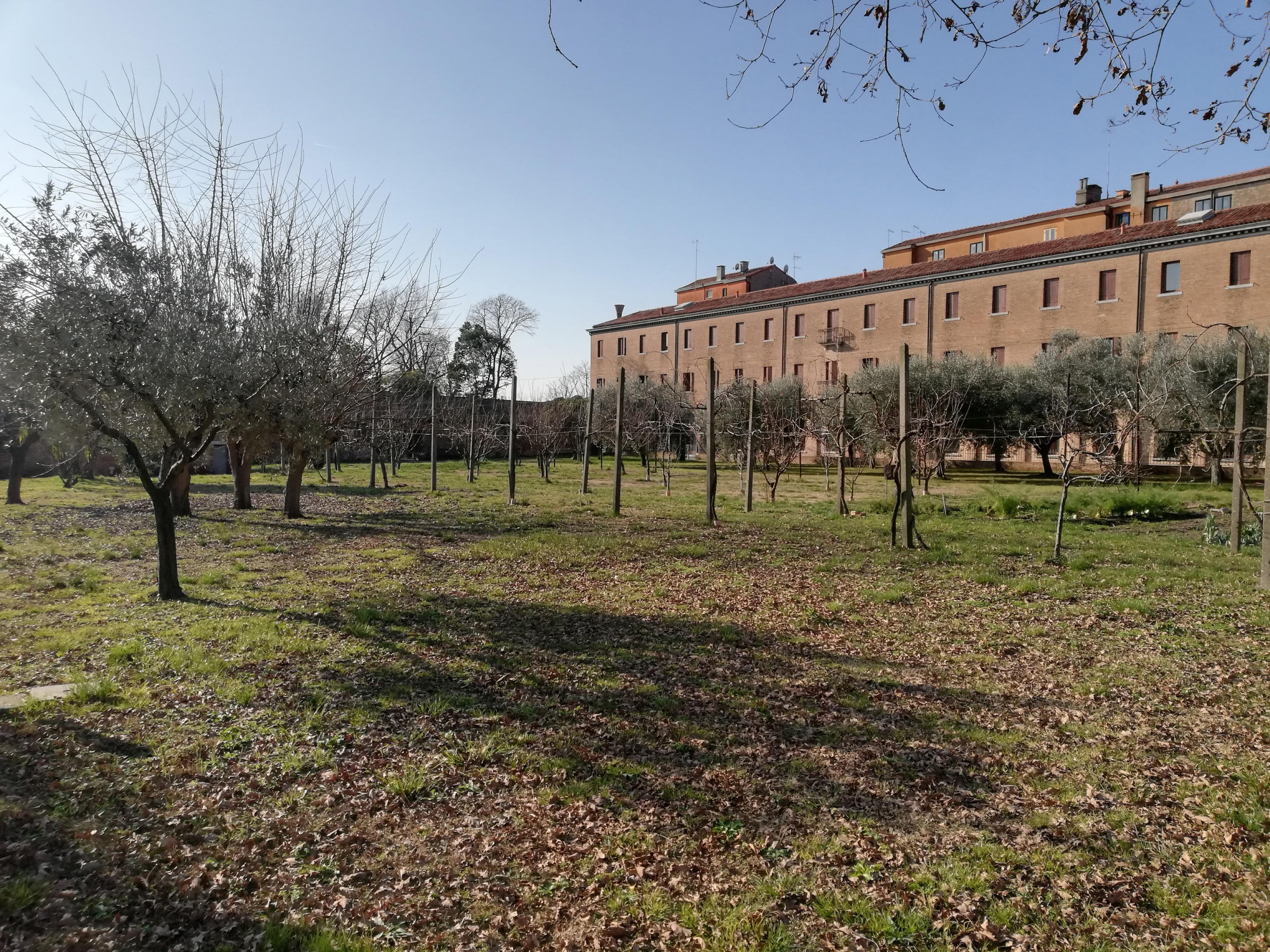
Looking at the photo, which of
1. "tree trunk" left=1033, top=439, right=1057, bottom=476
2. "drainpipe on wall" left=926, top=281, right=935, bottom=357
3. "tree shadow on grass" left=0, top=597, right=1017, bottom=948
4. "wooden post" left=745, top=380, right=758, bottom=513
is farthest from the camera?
"drainpipe on wall" left=926, top=281, right=935, bottom=357

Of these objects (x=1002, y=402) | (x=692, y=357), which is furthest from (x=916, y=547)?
(x=692, y=357)

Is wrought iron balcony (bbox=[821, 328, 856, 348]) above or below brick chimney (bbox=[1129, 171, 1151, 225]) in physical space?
below

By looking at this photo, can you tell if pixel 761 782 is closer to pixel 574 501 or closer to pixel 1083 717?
pixel 1083 717

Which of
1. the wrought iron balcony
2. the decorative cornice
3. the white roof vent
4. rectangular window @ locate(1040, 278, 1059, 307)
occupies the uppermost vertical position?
the white roof vent

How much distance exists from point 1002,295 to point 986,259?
2.19 m

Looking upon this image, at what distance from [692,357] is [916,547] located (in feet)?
144

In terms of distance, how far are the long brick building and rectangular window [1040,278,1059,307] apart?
69mm

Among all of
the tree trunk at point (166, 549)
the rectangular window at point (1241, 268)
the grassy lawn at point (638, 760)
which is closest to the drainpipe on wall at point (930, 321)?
the rectangular window at point (1241, 268)

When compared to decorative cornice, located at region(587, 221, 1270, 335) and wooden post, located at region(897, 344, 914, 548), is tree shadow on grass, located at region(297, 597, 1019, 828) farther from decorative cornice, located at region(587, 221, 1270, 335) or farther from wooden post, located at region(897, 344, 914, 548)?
decorative cornice, located at region(587, 221, 1270, 335)

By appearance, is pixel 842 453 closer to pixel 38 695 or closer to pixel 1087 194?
pixel 38 695

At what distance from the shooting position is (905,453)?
11.5 metres

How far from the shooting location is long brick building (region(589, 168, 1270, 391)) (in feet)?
104

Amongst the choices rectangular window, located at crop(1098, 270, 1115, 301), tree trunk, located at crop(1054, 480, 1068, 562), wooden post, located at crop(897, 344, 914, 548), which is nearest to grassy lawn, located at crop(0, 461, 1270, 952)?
tree trunk, located at crop(1054, 480, 1068, 562)

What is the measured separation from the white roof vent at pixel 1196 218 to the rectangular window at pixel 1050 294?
204 inches
